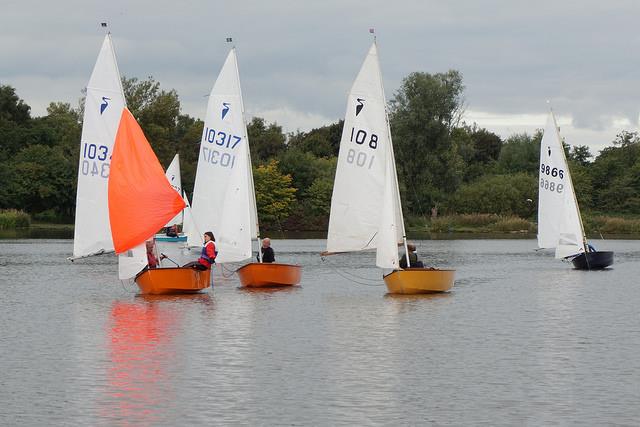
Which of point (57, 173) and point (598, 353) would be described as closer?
point (598, 353)

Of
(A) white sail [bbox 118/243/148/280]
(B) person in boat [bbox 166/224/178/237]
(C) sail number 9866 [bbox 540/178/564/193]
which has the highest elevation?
(C) sail number 9866 [bbox 540/178/564/193]

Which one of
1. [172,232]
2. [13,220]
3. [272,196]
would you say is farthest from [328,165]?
[172,232]

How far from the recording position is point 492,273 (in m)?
48.5

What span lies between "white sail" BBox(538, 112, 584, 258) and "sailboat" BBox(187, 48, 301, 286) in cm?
1509

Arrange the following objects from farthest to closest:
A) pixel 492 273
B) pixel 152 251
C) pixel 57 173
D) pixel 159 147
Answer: pixel 159 147 → pixel 57 173 → pixel 492 273 → pixel 152 251

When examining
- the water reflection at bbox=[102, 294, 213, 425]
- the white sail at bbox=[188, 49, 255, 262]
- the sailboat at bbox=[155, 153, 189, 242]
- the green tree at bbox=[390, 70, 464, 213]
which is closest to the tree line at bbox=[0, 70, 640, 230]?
the green tree at bbox=[390, 70, 464, 213]

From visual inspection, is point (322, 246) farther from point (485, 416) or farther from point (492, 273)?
point (485, 416)

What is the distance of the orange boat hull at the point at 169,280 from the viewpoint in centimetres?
3381

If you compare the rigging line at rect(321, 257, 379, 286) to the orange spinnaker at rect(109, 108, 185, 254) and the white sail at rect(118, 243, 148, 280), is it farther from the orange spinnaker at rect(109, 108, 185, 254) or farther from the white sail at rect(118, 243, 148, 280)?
the white sail at rect(118, 243, 148, 280)

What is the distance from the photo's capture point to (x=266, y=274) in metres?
37.2

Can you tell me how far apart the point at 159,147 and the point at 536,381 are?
103 m

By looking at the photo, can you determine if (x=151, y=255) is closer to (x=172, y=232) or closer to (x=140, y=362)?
(x=140, y=362)

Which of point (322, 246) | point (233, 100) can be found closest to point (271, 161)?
point (322, 246)

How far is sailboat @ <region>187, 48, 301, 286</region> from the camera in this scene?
3753cm
